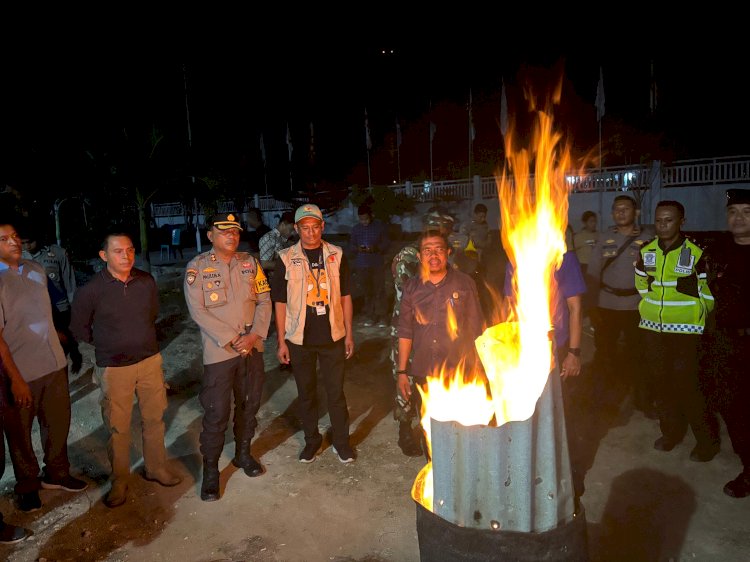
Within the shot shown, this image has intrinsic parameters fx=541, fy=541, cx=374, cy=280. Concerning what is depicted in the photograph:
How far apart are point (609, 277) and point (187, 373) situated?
5504mm

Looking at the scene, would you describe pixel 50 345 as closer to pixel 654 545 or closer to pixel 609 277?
pixel 654 545

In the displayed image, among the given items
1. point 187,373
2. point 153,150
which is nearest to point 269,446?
point 187,373

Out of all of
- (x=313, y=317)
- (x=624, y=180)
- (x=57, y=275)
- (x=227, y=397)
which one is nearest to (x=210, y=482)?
(x=227, y=397)

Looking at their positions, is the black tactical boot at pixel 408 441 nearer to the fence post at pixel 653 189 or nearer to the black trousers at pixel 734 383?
the black trousers at pixel 734 383

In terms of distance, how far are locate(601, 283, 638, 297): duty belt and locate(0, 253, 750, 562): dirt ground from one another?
1221 millimetres

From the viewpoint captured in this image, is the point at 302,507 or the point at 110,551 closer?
the point at 110,551

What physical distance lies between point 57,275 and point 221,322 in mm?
3268

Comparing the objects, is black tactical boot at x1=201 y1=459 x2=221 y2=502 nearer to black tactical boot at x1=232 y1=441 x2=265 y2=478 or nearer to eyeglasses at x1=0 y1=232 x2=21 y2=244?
black tactical boot at x1=232 y1=441 x2=265 y2=478

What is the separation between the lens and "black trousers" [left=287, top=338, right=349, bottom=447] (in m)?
4.75

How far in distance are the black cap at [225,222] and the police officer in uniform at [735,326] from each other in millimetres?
3697

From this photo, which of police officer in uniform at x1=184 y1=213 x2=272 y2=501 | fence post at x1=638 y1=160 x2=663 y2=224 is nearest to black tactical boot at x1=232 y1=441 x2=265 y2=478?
police officer in uniform at x1=184 y1=213 x2=272 y2=501

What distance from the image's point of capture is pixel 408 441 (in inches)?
193

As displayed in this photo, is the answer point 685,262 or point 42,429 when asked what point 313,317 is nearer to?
point 42,429

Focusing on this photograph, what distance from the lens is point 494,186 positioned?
23.4 m
